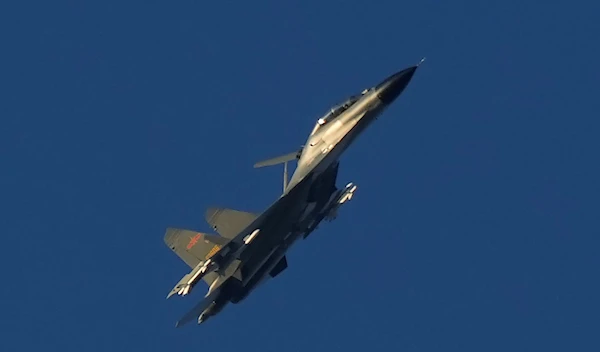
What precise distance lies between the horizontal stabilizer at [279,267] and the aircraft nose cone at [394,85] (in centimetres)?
981

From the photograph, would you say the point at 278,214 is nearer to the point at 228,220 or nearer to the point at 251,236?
the point at 251,236

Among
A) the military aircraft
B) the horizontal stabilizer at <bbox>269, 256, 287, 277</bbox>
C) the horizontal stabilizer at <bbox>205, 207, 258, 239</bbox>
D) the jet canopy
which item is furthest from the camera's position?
the horizontal stabilizer at <bbox>269, 256, 287, 277</bbox>

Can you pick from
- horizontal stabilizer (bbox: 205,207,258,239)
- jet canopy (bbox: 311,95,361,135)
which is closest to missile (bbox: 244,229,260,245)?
horizontal stabilizer (bbox: 205,207,258,239)

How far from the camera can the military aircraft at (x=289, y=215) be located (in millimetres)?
47188

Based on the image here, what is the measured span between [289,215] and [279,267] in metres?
4.29

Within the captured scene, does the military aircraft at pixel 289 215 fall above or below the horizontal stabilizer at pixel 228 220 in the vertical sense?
below

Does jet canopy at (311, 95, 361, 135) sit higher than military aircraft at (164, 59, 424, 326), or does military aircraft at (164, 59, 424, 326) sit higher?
jet canopy at (311, 95, 361, 135)

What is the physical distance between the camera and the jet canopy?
157ft

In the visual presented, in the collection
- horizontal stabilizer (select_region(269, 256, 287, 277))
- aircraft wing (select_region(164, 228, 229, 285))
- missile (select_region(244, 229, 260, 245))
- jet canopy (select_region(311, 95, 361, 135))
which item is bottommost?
horizontal stabilizer (select_region(269, 256, 287, 277))

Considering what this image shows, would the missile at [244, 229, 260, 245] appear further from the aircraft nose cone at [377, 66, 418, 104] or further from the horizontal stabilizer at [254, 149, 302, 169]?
the aircraft nose cone at [377, 66, 418, 104]

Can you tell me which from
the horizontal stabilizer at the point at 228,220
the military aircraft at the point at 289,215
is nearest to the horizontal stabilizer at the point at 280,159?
the military aircraft at the point at 289,215

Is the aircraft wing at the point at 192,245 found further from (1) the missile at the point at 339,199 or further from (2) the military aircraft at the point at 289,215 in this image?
(1) the missile at the point at 339,199

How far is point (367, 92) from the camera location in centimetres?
4719

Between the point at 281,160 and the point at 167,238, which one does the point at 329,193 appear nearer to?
the point at 281,160
